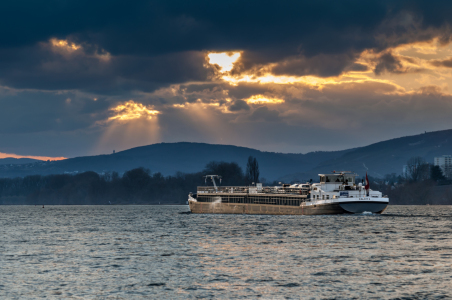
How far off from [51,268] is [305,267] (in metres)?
25.3

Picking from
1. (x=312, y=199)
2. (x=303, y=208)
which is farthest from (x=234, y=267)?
(x=303, y=208)

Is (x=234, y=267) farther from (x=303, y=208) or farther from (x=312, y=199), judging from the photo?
(x=303, y=208)

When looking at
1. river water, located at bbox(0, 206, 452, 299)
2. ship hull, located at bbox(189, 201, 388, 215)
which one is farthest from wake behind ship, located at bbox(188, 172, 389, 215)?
river water, located at bbox(0, 206, 452, 299)

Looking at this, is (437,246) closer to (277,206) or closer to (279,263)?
(279,263)

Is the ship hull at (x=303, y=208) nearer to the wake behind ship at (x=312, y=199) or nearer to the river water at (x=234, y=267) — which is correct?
the wake behind ship at (x=312, y=199)

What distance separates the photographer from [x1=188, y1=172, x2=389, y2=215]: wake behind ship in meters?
144

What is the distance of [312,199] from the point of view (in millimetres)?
159500

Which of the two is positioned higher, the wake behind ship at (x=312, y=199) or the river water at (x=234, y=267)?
the wake behind ship at (x=312, y=199)

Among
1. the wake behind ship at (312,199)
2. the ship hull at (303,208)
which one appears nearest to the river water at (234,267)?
the ship hull at (303,208)

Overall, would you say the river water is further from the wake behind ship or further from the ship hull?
the wake behind ship

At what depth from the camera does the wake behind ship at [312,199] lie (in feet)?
472

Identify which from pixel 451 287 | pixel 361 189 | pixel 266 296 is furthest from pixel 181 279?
pixel 361 189

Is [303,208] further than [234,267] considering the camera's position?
Yes

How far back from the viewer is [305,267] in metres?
57.5
